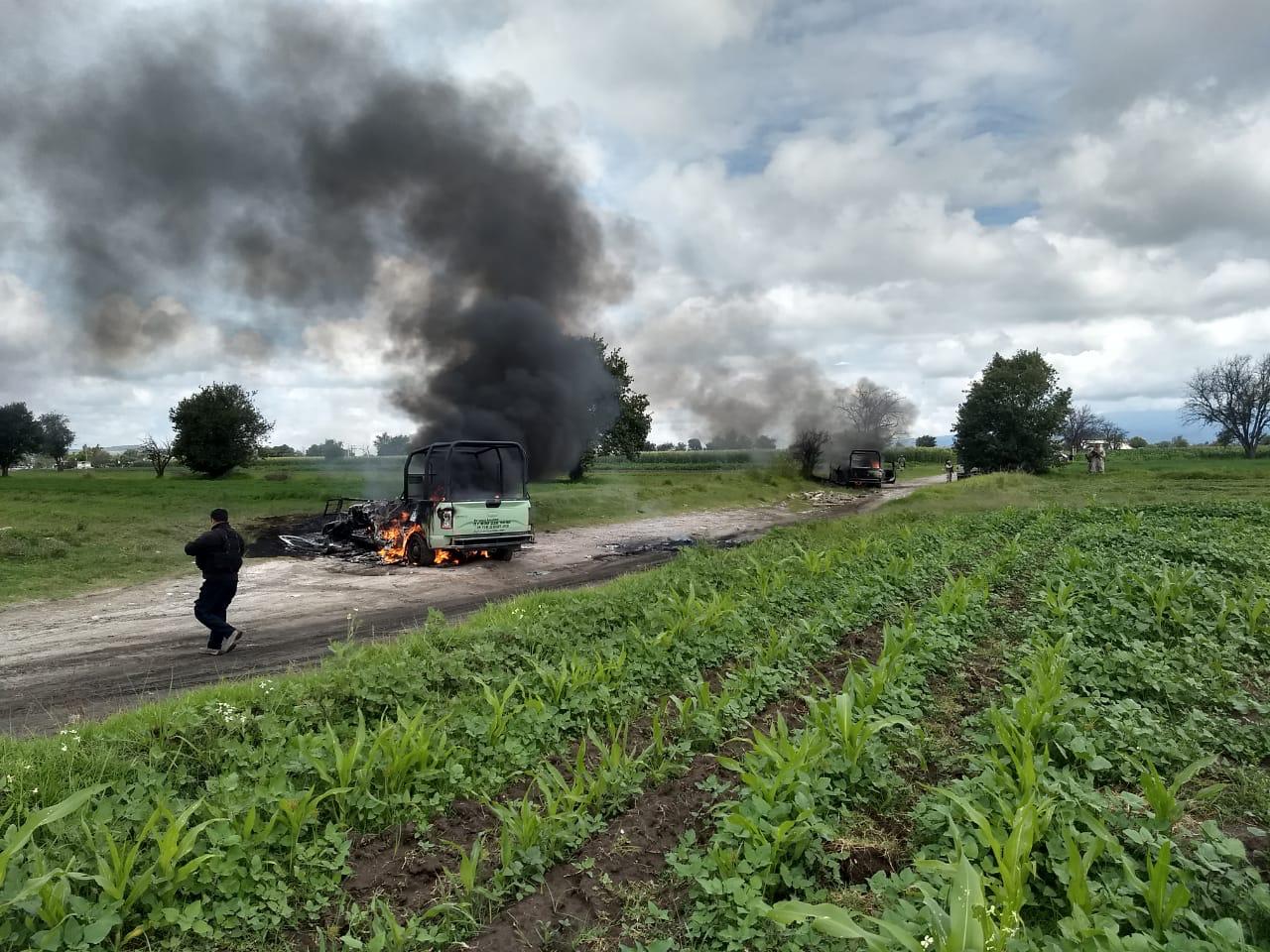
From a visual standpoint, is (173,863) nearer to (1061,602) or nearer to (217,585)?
(217,585)

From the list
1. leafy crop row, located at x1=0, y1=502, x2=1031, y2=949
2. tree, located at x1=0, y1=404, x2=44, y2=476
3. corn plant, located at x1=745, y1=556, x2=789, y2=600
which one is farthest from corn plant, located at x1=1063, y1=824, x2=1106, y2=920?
tree, located at x1=0, y1=404, x2=44, y2=476

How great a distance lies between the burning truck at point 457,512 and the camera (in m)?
14.7

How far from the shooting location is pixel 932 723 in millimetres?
4770

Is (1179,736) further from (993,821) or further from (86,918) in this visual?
(86,918)

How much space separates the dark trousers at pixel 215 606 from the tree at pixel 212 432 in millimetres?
42865

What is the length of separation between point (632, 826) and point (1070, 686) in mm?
3622

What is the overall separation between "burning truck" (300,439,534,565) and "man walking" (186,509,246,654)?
6.12 metres

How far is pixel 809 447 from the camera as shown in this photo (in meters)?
46.8

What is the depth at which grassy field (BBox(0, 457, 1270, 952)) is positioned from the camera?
2830 millimetres

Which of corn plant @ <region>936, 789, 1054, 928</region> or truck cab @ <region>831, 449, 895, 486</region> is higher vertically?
truck cab @ <region>831, 449, 895, 486</region>

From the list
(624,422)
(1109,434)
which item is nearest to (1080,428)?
(1109,434)

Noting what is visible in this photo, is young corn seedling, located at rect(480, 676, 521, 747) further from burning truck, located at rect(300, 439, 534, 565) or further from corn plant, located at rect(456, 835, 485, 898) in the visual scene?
burning truck, located at rect(300, 439, 534, 565)

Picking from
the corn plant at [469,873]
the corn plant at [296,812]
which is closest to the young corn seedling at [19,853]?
the corn plant at [296,812]

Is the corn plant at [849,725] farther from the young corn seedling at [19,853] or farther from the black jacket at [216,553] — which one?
the black jacket at [216,553]
